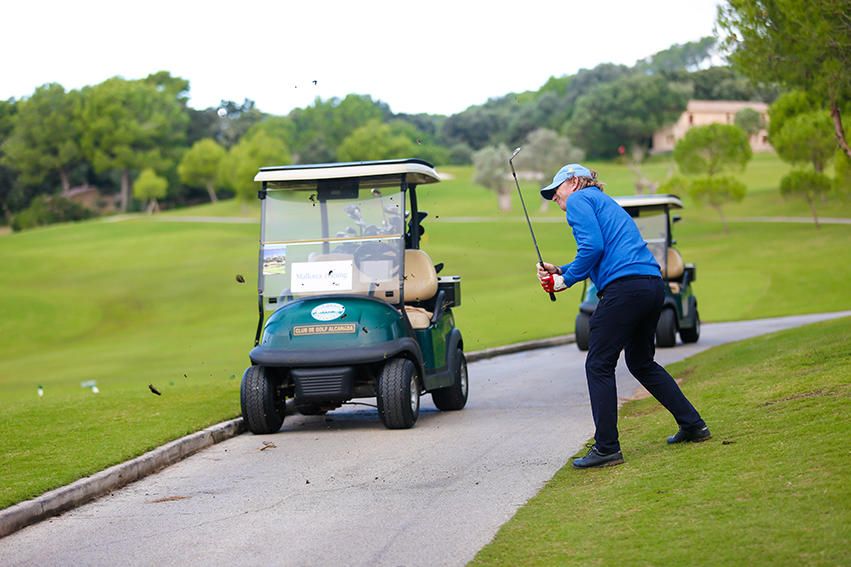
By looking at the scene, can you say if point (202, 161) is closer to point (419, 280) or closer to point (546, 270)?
point (419, 280)

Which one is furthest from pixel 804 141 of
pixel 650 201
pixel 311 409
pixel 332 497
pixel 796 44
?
pixel 332 497

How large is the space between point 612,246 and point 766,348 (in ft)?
27.4

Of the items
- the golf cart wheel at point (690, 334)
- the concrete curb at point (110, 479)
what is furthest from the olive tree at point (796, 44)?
the concrete curb at point (110, 479)

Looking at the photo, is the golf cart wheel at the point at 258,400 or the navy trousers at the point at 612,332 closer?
the navy trousers at the point at 612,332

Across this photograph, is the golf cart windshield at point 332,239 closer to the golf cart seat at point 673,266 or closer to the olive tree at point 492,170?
the golf cart seat at point 673,266

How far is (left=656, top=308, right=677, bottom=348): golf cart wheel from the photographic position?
20828mm

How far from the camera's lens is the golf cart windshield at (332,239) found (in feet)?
38.4

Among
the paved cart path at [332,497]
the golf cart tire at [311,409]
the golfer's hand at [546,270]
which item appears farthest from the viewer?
the golf cart tire at [311,409]

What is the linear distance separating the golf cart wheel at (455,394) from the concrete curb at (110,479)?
2.18 meters

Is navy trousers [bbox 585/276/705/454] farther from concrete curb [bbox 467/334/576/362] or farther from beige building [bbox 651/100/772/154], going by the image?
beige building [bbox 651/100/772/154]

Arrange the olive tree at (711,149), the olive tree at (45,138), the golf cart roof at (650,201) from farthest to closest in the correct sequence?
the olive tree at (45,138) < the olive tree at (711,149) < the golf cart roof at (650,201)

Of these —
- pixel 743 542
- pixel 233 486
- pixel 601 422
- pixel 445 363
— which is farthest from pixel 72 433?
pixel 743 542

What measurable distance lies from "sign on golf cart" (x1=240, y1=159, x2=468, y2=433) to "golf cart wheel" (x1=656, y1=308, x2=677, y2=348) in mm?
8830

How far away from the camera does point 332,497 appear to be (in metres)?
7.86
